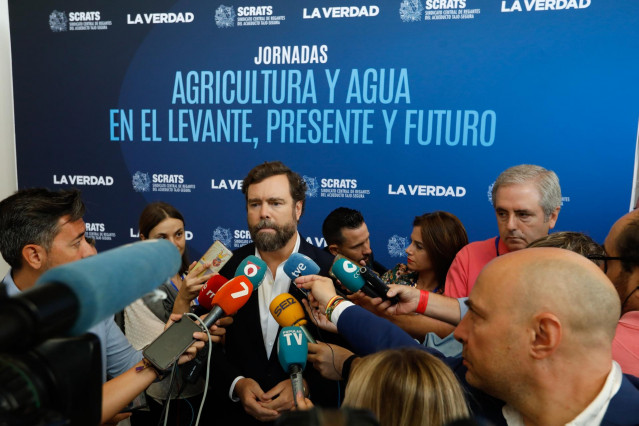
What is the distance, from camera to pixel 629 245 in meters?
1.34

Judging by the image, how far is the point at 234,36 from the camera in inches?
148

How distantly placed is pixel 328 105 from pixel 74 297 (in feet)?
11.1

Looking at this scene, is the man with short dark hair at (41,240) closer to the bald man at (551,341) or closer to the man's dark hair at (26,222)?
the man's dark hair at (26,222)

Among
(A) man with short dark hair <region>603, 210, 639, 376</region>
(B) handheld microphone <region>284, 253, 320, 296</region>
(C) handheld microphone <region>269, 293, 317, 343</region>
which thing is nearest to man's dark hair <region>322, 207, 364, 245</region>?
(B) handheld microphone <region>284, 253, 320, 296</region>

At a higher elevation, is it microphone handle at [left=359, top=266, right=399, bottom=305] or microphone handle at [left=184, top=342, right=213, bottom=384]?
microphone handle at [left=359, top=266, right=399, bottom=305]

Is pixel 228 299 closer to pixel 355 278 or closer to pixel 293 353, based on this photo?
pixel 293 353

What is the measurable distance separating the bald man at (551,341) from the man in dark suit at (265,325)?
92 centimetres

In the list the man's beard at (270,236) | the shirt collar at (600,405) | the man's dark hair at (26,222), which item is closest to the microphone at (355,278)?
the man's beard at (270,236)

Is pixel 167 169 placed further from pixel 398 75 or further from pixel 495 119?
pixel 495 119

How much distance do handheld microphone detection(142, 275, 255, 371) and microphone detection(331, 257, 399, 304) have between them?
0.36 meters

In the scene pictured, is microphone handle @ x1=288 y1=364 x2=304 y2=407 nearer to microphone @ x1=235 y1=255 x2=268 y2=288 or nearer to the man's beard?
microphone @ x1=235 y1=255 x2=268 y2=288

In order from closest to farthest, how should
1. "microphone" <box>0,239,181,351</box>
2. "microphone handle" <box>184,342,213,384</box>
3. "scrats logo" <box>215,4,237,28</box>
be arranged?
"microphone" <box>0,239,181,351</box> < "microphone handle" <box>184,342,213,384</box> < "scrats logo" <box>215,4,237,28</box>

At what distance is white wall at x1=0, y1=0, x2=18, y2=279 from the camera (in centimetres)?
419

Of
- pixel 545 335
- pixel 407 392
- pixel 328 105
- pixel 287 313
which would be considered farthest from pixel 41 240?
pixel 328 105
